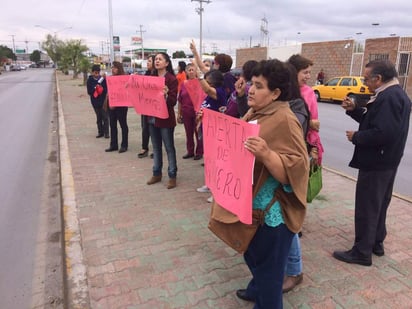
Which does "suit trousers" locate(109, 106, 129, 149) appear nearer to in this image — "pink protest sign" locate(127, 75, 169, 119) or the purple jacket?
"pink protest sign" locate(127, 75, 169, 119)

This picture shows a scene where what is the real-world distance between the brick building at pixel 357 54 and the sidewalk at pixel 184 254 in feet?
68.5

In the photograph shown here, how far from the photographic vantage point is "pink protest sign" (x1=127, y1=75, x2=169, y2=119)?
5.02 meters

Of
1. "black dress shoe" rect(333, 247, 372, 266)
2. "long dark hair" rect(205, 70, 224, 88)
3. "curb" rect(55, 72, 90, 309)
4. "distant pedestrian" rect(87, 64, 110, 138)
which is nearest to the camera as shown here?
"curb" rect(55, 72, 90, 309)

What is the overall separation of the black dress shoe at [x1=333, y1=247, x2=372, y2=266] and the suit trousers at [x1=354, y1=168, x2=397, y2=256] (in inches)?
1.7

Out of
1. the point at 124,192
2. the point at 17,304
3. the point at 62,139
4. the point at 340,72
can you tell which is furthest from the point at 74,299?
the point at 340,72

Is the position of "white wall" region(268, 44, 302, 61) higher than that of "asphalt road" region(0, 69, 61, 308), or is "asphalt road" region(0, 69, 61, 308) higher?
"white wall" region(268, 44, 302, 61)

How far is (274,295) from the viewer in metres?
2.20

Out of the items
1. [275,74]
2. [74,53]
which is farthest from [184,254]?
[74,53]

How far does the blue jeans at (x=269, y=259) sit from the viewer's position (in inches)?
82.1

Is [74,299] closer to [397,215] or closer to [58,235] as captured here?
[58,235]

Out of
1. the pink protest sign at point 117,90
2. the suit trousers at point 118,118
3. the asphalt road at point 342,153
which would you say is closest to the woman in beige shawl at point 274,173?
the asphalt road at point 342,153

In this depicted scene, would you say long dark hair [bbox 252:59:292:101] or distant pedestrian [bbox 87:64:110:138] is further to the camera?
distant pedestrian [bbox 87:64:110:138]

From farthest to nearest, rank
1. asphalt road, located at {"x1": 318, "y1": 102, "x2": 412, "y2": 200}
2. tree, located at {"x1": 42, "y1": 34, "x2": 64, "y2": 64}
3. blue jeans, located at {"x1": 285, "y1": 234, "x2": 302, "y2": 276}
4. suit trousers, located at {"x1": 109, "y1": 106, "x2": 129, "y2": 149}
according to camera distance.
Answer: tree, located at {"x1": 42, "y1": 34, "x2": 64, "y2": 64} < suit trousers, located at {"x1": 109, "y1": 106, "x2": 129, "y2": 149} < asphalt road, located at {"x1": 318, "y1": 102, "x2": 412, "y2": 200} < blue jeans, located at {"x1": 285, "y1": 234, "x2": 302, "y2": 276}

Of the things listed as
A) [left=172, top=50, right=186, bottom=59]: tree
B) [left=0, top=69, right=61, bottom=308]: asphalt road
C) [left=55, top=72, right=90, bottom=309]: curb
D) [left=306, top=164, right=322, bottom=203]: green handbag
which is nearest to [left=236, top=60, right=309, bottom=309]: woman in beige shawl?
[left=306, top=164, right=322, bottom=203]: green handbag
